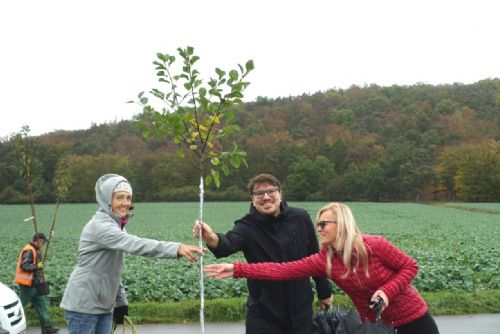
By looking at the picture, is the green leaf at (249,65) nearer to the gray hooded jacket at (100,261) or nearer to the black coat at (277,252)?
the black coat at (277,252)

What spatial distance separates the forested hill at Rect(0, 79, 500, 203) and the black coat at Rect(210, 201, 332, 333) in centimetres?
5640

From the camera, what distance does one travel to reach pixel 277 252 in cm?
392

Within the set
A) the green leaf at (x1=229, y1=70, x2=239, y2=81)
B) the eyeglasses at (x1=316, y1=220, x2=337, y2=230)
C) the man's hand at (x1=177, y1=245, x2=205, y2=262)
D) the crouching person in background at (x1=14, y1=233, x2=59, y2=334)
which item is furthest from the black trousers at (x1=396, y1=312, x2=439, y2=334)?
the crouching person in background at (x1=14, y1=233, x2=59, y2=334)

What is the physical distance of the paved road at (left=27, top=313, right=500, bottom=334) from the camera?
24.9 ft

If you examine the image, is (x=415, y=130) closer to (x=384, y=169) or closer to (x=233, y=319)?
(x=384, y=169)

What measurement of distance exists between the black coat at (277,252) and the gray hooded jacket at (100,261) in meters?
0.68

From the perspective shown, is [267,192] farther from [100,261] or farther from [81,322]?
[81,322]

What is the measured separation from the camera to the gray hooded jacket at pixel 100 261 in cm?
370

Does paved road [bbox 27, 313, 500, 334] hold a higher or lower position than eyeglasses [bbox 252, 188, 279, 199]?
lower

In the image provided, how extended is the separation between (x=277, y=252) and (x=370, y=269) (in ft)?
2.39

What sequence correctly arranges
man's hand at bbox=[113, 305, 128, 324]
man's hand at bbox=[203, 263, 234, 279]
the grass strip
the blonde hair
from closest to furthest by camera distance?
1. the blonde hair
2. man's hand at bbox=[203, 263, 234, 279]
3. man's hand at bbox=[113, 305, 128, 324]
4. the grass strip

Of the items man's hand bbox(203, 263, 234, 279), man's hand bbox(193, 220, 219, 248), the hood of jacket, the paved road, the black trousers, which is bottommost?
the paved road

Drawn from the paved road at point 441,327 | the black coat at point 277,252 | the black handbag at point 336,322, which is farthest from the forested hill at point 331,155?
the black handbag at point 336,322

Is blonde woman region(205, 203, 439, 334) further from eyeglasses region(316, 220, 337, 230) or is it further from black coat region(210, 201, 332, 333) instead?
black coat region(210, 201, 332, 333)
